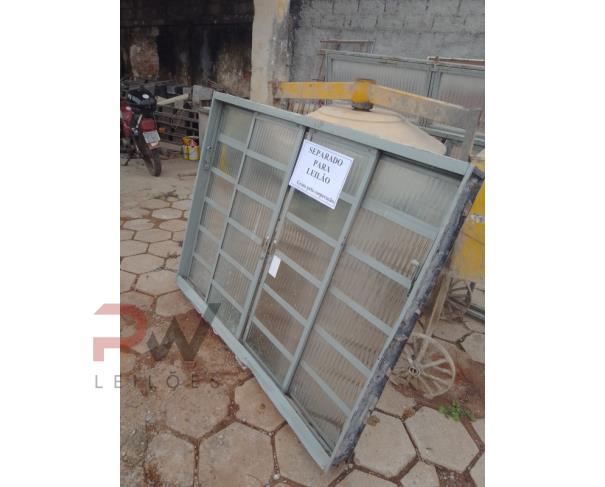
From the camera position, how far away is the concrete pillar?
577 centimetres

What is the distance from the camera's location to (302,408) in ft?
7.15

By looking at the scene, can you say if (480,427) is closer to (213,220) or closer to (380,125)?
(380,125)

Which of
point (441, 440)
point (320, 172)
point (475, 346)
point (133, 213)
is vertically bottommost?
point (133, 213)

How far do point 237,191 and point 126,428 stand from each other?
169cm

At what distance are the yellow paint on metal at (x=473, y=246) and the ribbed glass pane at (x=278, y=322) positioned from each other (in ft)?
3.69

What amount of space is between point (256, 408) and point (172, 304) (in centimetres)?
132

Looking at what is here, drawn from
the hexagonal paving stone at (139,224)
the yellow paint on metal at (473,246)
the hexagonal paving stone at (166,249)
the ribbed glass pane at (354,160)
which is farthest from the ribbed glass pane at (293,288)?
the hexagonal paving stone at (139,224)

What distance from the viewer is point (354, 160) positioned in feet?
6.26

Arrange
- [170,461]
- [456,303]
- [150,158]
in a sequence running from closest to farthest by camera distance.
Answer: [170,461] < [456,303] < [150,158]

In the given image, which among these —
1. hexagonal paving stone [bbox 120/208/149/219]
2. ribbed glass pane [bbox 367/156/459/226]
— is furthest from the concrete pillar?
ribbed glass pane [bbox 367/156/459/226]

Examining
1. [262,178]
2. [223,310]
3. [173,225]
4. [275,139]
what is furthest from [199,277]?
[173,225]

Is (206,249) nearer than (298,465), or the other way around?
(298,465)

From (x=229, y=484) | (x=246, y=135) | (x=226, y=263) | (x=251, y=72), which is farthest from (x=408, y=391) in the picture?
(x=251, y=72)

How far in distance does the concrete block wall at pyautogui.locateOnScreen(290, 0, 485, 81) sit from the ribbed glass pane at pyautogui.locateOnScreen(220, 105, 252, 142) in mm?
3470
